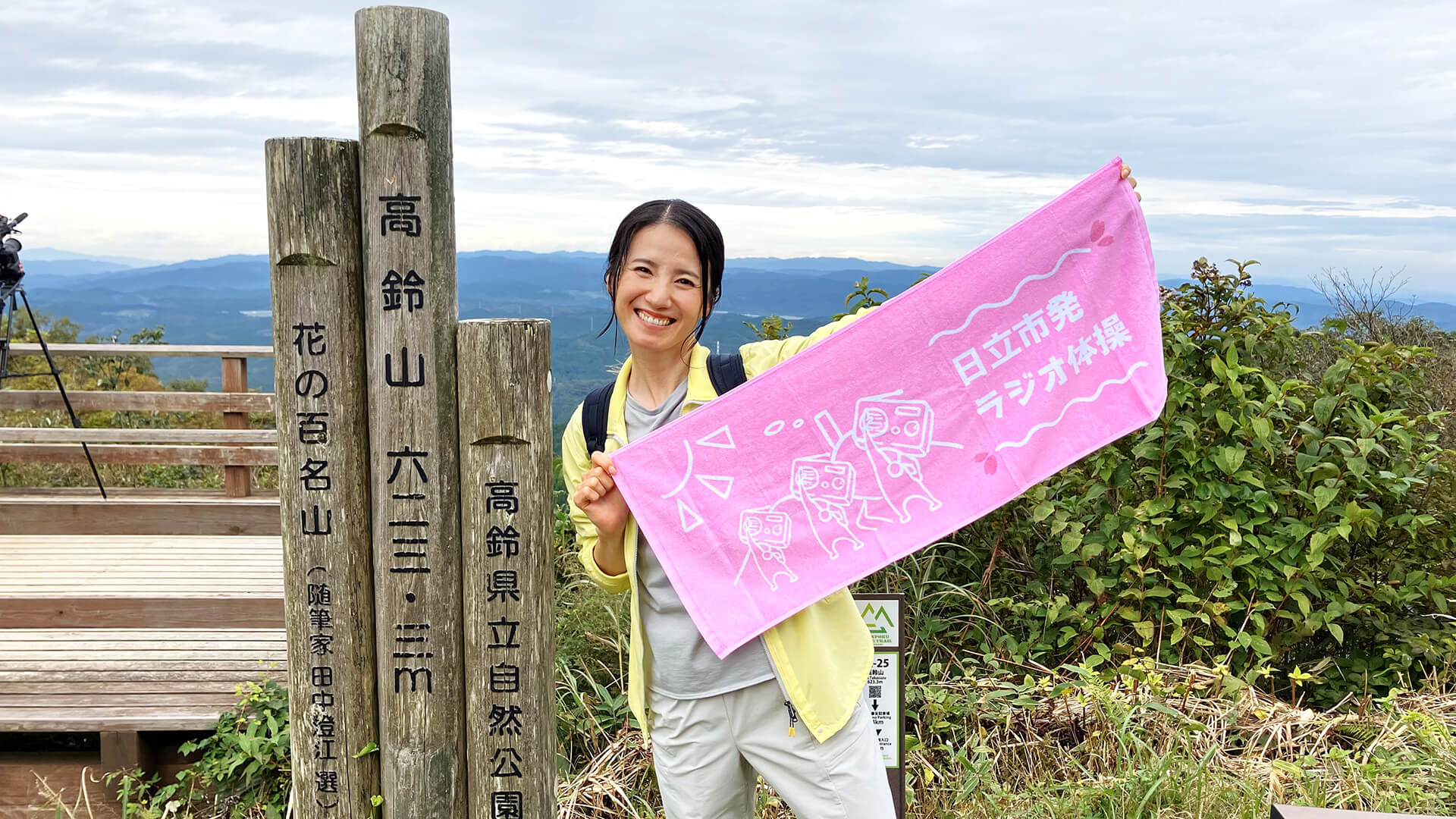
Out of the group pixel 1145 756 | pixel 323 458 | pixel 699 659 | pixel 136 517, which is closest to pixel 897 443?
pixel 699 659

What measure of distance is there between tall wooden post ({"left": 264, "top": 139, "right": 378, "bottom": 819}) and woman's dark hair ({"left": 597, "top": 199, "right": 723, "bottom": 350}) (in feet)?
2.68

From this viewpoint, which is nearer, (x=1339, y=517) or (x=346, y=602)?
(x=346, y=602)

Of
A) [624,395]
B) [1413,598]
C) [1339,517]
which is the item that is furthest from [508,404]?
[1413,598]

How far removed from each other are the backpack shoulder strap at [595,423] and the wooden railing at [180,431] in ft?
18.7

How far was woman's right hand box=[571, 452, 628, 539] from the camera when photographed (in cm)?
238

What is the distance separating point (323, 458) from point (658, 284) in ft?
3.70

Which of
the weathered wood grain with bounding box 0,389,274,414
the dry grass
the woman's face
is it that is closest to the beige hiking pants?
the woman's face

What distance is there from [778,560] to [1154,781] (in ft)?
6.62

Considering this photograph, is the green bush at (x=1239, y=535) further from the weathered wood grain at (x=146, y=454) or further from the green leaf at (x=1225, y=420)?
the weathered wood grain at (x=146, y=454)

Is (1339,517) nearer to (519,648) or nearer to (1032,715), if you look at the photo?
(1032,715)

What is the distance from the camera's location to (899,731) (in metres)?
3.26

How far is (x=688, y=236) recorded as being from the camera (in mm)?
2318

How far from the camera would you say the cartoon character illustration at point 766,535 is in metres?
2.47

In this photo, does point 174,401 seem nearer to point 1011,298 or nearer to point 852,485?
point 852,485
